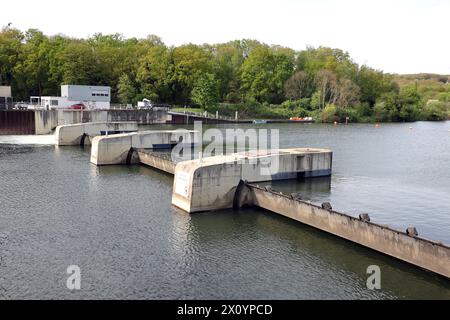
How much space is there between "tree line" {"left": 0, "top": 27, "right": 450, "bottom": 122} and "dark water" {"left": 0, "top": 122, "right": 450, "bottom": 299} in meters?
74.3

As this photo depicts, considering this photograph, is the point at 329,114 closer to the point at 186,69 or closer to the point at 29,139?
the point at 186,69

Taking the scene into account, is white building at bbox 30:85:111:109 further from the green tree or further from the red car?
the green tree

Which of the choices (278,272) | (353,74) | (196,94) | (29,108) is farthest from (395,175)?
(353,74)

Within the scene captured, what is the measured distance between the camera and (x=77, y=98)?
9662 centimetres

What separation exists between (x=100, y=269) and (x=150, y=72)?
347 ft

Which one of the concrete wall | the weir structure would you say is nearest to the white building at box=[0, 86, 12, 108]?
→ the concrete wall

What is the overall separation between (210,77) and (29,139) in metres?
59.3

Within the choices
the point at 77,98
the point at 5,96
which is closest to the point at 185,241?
the point at 77,98

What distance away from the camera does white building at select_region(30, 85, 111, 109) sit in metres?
92.6

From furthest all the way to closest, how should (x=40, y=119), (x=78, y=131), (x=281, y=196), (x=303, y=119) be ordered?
1. (x=303, y=119)
2. (x=40, y=119)
3. (x=78, y=131)
4. (x=281, y=196)

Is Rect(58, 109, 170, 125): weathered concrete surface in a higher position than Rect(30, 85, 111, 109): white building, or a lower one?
lower

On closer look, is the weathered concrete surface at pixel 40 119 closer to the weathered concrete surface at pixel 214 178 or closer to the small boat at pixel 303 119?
the weathered concrete surface at pixel 214 178

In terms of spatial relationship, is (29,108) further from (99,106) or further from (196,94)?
(196,94)

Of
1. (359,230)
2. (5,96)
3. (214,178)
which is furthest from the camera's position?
(5,96)
